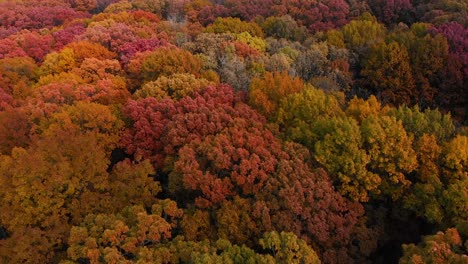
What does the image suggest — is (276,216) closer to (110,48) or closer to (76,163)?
(76,163)

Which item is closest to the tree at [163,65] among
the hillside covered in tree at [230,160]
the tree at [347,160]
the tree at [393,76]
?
the hillside covered in tree at [230,160]

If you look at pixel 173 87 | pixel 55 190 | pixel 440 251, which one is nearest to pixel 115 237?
pixel 55 190

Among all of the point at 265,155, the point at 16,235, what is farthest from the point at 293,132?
the point at 16,235

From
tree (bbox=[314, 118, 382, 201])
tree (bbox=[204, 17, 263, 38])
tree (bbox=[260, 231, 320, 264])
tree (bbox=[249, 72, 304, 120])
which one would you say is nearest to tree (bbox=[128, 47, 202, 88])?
tree (bbox=[249, 72, 304, 120])

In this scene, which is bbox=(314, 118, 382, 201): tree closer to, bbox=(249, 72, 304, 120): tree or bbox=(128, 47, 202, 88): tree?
bbox=(249, 72, 304, 120): tree

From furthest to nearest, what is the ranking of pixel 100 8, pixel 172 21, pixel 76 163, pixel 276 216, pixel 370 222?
pixel 100 8, pixel 172 21, pixel 370 222, pixel 76 163, pixel 276 216

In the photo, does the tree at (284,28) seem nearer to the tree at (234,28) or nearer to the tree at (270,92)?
the tree at (234,28)

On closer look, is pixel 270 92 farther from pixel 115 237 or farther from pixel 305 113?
pixel 115 237

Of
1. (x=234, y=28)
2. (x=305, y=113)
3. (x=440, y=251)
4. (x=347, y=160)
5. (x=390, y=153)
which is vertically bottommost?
(x=234, y=28)
